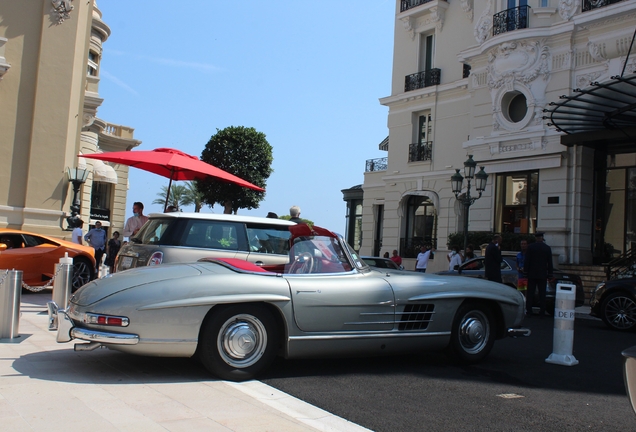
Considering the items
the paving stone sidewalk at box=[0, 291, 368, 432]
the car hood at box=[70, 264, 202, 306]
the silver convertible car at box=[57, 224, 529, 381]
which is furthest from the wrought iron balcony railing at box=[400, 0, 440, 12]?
the paving stone sidewalk at box=[0, 291, 368, 432]

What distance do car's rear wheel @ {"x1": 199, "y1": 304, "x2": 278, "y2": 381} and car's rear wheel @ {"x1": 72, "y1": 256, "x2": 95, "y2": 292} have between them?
805 cm

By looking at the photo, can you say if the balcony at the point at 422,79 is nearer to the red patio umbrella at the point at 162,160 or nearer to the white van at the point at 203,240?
the red patio umbrella at the point at 162,160

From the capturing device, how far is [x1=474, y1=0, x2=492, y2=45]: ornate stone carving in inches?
867

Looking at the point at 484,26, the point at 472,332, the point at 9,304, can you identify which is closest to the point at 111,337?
the point at 9,304

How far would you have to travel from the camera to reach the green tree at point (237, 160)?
1517 inches

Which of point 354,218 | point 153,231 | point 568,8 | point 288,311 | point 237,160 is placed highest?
point 568,8

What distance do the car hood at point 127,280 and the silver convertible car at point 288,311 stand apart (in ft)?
0.03

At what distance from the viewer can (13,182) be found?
610 inches

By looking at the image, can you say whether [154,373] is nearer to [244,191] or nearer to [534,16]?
[534,16]

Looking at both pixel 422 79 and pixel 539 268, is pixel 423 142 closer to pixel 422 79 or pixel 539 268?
pixel 422 79

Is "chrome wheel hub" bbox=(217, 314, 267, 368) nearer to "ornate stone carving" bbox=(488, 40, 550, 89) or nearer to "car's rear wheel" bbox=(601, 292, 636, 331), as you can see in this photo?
"car's rear wheel" bbox=(601, 292, 636, 331)

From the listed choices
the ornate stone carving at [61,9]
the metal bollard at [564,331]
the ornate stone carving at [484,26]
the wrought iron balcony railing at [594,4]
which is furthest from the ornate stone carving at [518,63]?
the metal bollard at [564,331]

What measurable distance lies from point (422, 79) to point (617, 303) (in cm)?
1713

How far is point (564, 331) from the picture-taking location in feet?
22.2
